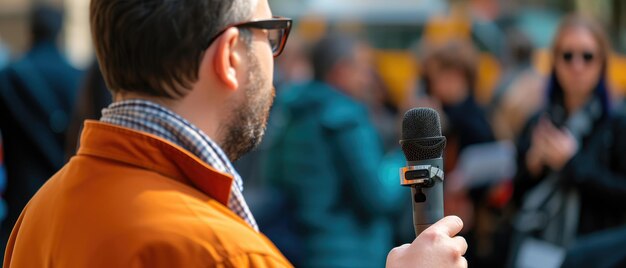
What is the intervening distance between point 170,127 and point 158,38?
18 cm

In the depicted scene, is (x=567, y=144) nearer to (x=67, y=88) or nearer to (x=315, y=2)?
(x=67, y=88)

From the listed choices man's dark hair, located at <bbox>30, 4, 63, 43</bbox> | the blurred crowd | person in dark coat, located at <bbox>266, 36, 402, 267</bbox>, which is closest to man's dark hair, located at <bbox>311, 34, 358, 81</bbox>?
the blurred crowd

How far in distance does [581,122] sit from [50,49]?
3.08m

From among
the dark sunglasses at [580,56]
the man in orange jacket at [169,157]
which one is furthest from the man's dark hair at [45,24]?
the man in orange jacket at [169,157]

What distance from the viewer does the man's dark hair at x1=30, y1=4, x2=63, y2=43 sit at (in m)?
6.49

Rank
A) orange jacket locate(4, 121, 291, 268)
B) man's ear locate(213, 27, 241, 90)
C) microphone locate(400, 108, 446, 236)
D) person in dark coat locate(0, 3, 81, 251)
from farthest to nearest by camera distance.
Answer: person in dark coat locate(0, 3, 81, 251), man's ear locate(213, 27, 241, 90), microphone locate(400, 108, 446, 236), orange jacket locate(4, 121, 291, 268)

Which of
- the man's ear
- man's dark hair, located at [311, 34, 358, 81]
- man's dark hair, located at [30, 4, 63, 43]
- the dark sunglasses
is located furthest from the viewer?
man's dark hair, located at [30, 4, 63, 43]

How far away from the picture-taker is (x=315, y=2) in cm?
1497

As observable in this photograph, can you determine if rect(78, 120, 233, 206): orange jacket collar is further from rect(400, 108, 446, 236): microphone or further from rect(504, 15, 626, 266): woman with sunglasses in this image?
rect(504, 15, 626, 266): woman with sunglasses

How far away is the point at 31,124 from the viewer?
5898 mm

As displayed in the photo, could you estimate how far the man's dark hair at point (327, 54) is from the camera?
605 cm

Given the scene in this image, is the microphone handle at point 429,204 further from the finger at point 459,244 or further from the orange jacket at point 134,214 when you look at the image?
the orange jacket at point 134,214

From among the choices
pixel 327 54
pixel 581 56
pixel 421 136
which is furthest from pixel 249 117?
pixel 327 54

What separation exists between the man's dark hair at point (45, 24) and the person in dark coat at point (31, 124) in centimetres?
38
